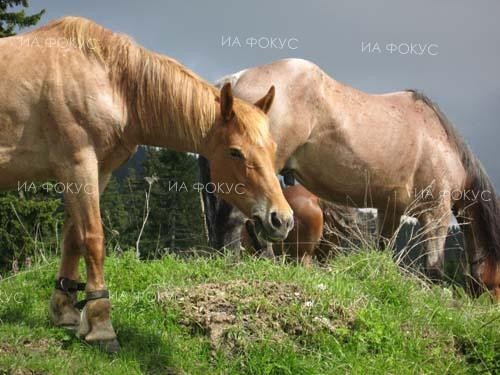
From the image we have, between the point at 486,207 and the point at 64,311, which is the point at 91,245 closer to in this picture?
the point at 64,311

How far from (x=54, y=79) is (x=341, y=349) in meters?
2.91

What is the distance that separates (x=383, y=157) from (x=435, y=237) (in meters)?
1.30

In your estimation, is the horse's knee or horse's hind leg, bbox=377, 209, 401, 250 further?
horse's hind leg, bbox=377, 209, 401, 250

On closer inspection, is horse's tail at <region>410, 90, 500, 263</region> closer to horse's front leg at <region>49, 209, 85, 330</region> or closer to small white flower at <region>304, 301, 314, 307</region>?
small white flower at <region>304, 301, 314, 307</region>

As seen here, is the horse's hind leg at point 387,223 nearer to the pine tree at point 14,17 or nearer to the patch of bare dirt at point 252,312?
the patch of bare dirt at point 252,312

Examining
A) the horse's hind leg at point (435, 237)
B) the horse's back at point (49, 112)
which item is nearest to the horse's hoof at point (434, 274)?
the horse's hind leg at point (435, 237)

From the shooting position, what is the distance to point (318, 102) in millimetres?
6449

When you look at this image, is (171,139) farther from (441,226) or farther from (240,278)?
(441,226)

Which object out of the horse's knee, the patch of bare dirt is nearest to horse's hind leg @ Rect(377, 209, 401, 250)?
the horse's knee

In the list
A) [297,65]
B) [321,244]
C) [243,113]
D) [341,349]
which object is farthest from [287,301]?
[321,244]

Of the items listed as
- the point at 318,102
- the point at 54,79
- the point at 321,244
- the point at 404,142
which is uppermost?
the point at 54,79

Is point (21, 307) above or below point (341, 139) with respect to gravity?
below

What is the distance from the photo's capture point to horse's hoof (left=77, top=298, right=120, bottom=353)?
4.13 m

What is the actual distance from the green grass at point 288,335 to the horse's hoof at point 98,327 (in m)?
0.08
